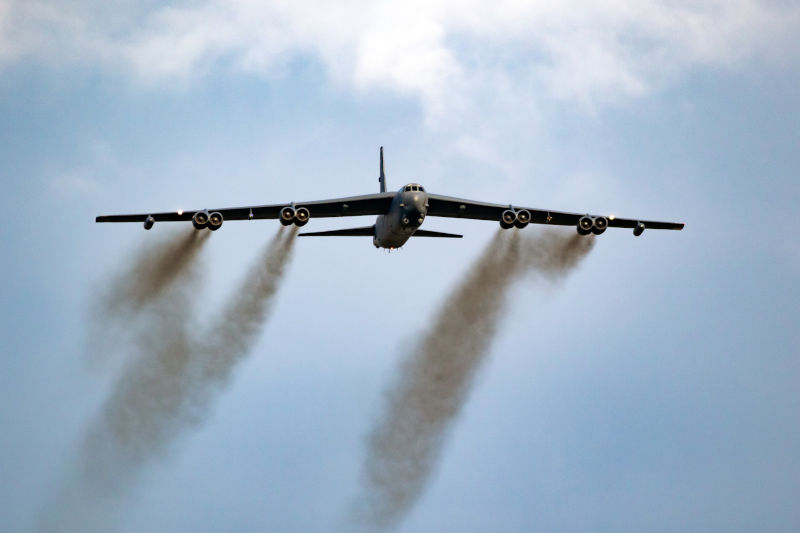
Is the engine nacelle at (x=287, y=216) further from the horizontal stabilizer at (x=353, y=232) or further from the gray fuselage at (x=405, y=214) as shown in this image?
the gray fuselage at (x=405, y=214)

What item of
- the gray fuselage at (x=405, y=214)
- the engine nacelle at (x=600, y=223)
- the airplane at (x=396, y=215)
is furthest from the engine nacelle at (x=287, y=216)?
the engine nacelle at (x=600, y=223)

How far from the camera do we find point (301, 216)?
5234cm

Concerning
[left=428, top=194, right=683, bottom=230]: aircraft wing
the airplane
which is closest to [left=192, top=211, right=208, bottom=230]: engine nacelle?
the airplane

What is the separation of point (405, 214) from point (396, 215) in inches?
43.6

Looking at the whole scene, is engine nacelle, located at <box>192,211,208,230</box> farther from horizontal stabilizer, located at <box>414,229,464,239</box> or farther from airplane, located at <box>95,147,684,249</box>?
horizontal stabilizer, located at <box>414,229,464,239</box>

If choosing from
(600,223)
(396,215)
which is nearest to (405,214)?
(396,215)

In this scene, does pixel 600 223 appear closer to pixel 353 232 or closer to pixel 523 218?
pixel 523 218

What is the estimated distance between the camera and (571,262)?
58.6 metres

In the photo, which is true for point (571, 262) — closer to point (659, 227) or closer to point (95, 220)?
point (659, 227)

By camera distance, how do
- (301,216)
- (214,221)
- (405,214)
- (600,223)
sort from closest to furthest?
(405,214) → (214,221) → (301,216) → (600,223)

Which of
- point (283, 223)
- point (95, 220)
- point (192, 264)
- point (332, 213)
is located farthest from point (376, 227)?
point (95, 220)

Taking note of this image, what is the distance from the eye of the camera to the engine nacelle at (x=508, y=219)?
179 ft

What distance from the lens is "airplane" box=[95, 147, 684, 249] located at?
2035 inches

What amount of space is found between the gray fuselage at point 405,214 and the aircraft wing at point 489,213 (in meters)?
3.35
